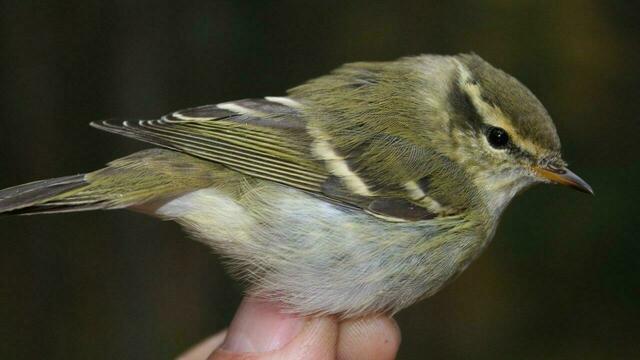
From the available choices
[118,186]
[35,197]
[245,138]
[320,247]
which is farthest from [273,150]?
[35,197]

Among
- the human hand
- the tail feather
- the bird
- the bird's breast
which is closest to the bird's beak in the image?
the bird

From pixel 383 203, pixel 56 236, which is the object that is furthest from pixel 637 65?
pixel 56 236

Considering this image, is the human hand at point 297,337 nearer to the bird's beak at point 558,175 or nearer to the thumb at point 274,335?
the thumb at point 274,335

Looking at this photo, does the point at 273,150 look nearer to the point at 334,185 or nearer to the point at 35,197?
the point at 334,185

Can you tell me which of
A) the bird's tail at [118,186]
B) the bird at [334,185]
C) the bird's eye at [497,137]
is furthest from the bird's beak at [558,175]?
the bird's tail at [118,186]

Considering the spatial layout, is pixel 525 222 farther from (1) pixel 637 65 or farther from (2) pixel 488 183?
(2) pixel 488 183

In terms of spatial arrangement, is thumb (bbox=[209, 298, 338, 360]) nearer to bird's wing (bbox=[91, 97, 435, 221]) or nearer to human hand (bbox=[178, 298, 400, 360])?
human hand (bbox=[178, 298, 400, 360])
